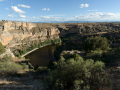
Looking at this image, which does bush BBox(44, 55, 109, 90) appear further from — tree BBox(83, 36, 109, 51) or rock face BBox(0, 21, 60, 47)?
Result: rock face BBox(0, 21, 60, 47)

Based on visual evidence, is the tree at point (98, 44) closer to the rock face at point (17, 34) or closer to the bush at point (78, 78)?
the bush at point (78, 78)

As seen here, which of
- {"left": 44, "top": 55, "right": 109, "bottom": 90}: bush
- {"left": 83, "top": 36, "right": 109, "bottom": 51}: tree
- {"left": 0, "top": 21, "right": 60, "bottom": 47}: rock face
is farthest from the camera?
{"left": 0, "top": 21, "right": 60, "bottom": 47}: rock face

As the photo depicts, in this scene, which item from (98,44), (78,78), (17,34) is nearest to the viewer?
(78,78)

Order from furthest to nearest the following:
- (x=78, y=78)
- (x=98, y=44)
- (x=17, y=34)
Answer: (x=17, y=34) < (x=98, y=44) < (x=78, y=78)

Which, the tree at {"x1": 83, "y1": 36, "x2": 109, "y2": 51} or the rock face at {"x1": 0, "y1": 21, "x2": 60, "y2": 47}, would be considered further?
the rock face at {"x1": 0, "y1": 21, "x2": 60, "y2": 47}

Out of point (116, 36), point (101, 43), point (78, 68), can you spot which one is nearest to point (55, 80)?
point (78, 68)

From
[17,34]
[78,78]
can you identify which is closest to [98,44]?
[78,78]

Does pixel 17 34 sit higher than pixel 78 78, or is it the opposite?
pixel 17 34

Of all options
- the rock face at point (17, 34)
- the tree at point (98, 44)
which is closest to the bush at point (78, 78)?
the tree at point (98, 44)

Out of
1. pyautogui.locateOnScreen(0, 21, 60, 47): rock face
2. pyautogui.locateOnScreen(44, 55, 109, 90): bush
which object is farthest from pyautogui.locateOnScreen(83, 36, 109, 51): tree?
pyautogui.locateOnScreen(0, 21, 60, 47): rock face

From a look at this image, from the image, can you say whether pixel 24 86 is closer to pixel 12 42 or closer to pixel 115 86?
pixel 115 86

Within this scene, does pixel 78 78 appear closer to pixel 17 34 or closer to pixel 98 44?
pixel 98 44

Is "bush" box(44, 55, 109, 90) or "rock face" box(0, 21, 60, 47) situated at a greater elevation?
"rock face" box(0, 21, 60, 47)

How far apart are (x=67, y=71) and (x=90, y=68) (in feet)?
5.31
